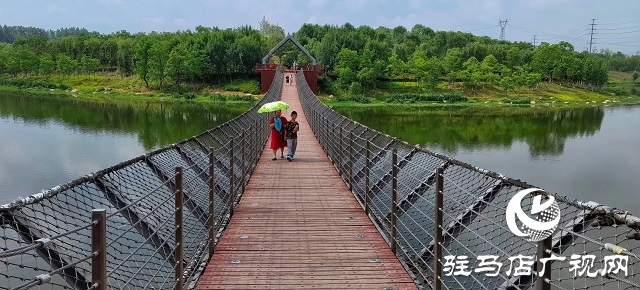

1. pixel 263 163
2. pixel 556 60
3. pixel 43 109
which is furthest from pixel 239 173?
pixel 556 60

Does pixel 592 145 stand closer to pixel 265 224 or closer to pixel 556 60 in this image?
pixel 265 224

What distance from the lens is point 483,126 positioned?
2784 centimetres

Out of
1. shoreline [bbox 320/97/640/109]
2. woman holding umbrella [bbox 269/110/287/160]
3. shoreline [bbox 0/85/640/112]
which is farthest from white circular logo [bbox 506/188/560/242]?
shoreline [bbox 320/97/640/109]

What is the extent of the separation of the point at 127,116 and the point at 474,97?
2964 cm

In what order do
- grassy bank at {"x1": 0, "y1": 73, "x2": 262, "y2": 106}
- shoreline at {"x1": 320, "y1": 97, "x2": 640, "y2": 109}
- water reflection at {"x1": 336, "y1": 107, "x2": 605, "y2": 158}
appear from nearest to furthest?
water reflection at {"x1": 336, "y1": 107, "x2": 605, "y2": 158}, shoreline at {"x1": 320, "y1": 97, "x2": 640, "y2": 109}, grassy bank at {"x1": 0, "y1": 73, "x2": 262, "y2": 106}

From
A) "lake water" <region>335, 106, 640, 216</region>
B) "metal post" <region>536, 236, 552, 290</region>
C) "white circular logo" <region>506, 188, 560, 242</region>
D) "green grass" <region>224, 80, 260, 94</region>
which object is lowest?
"lake water" <region>335, 106, 640, 216</region>

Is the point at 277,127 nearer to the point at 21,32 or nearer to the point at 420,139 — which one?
the point at 420,139

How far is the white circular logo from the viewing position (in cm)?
182

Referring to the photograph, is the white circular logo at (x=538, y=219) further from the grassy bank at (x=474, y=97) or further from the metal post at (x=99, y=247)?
the grassy bank at (x=474, y=97)

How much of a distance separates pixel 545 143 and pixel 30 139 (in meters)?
19.5

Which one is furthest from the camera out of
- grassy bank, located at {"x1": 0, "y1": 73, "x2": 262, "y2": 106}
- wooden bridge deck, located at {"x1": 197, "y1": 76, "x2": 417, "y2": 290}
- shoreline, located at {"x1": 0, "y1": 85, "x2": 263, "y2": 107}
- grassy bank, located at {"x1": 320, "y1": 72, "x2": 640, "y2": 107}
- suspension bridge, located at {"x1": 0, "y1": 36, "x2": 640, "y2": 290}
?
grassy bank, located at {"x1": 320, "y1": 72, "x2": 640, "y2": 107}

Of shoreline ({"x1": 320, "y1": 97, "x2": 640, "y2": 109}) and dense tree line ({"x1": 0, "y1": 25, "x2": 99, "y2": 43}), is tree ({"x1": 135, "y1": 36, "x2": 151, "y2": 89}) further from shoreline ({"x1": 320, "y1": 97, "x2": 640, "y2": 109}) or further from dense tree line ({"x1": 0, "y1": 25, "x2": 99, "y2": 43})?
dense tree line ({"x1": 0, "y1": 25, "x2": 99, "y2": 43})

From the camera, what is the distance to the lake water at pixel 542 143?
45.5 feet

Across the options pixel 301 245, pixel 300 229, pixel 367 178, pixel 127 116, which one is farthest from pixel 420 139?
pixel 301 245
